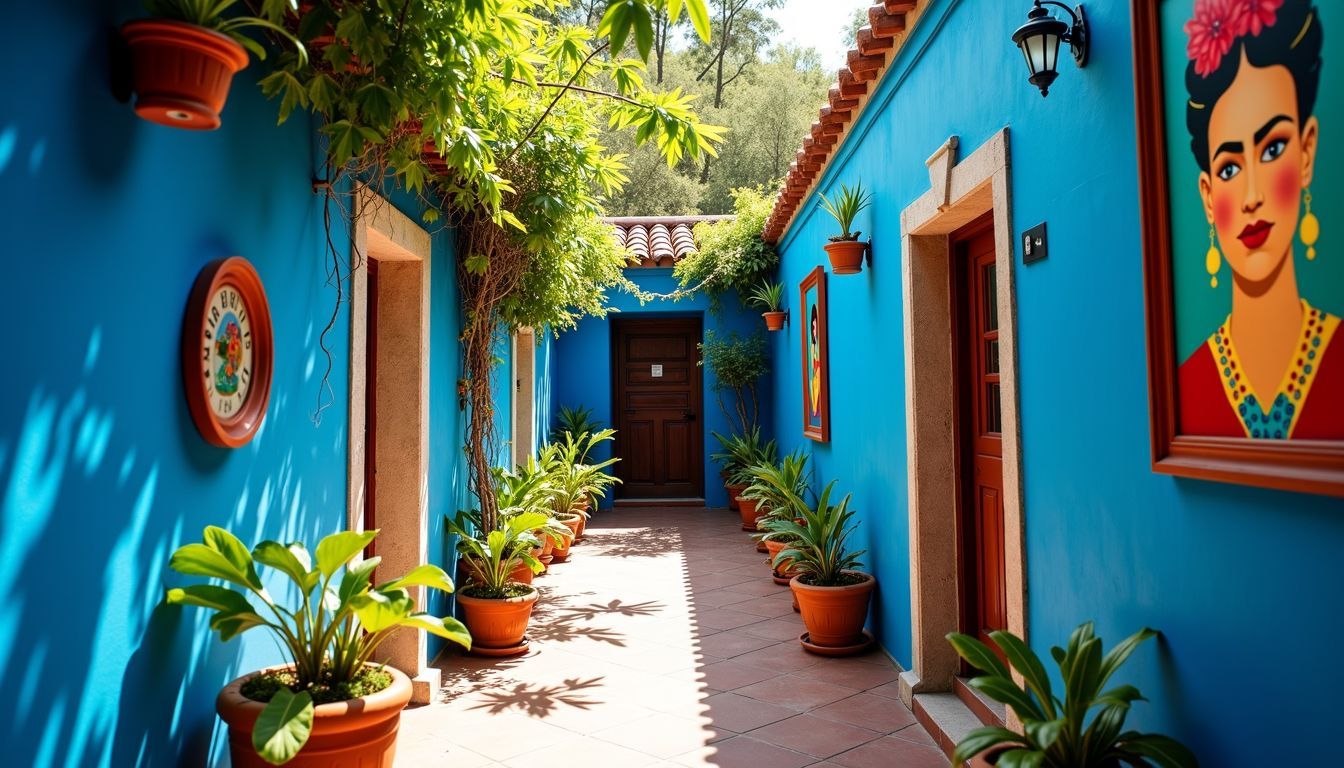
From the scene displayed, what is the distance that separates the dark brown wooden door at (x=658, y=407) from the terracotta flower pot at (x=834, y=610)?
6506 millimetres

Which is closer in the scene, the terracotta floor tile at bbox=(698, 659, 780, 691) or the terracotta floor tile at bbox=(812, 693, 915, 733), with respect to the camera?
the terracotta floor tile at bbox=(812, 693, 915, 733)

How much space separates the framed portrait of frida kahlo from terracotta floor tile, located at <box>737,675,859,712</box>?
2448 millimetres

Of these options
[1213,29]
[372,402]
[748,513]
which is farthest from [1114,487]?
[748,513]

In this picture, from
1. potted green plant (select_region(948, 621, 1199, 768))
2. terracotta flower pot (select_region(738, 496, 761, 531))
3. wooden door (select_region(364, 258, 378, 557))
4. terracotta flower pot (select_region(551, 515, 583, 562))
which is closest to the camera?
potted green plant (select_region(948, 621, 1199, 768))

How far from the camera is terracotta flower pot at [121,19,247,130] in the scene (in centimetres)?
174

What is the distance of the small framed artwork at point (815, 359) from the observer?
611cm

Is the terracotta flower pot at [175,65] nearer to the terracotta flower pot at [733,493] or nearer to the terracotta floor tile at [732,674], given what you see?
the terracotta floor tile at [732,674]

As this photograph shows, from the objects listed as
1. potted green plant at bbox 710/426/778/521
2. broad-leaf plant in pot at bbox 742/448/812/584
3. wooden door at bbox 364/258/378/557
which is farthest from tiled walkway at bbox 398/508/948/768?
potted green plant at bbox 710/426/778/521

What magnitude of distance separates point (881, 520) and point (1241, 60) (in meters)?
3.30

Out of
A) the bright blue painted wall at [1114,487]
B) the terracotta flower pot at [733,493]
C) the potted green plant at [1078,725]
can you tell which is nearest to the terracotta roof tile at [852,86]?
the bright blue painted wall at [1114,487]

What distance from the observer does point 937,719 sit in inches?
137

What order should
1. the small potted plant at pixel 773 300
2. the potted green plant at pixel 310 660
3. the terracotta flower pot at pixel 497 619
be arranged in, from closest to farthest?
the potted green plant at pixel 310 660, the terracotta flower pot at pixel 497 619, the small potted plant at pixel 773 300

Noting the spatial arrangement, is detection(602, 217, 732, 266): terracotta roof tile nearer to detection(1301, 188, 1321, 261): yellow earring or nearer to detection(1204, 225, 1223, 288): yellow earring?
detection(1204, 225, 1223, 288): yellow earring

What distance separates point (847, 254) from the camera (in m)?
4.81
